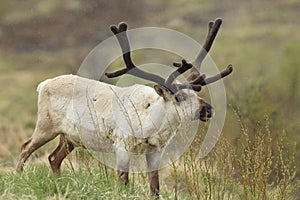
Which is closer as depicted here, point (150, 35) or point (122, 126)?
point (122, 126)

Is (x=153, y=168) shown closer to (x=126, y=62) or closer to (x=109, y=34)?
(x=126, y=62)

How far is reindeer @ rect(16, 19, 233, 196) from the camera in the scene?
6.33 m

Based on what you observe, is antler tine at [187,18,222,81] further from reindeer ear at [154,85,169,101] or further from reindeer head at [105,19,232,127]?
reindeer ear at [154,85,169,101]

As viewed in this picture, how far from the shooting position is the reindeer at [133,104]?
6.33 m

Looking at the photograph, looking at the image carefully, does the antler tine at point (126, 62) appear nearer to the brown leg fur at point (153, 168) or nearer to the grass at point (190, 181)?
the brown leg fur at point (153, 168)

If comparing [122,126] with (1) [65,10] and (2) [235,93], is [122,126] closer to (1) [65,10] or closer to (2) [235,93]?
(2) [235,93]

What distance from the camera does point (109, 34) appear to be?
37.4m

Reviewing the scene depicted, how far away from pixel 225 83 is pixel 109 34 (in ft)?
76.0

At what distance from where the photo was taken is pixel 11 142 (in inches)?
530

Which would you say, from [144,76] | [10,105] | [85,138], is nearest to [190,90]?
[144,76]

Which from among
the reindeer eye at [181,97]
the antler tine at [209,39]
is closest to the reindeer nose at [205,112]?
the reindeer eye at [181,97]

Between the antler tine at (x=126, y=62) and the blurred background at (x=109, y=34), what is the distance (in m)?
6.67

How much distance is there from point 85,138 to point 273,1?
112 ft

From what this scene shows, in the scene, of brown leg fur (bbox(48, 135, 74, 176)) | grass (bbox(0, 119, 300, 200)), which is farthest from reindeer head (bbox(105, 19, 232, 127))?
brown leg fur (bbox(48, 135, 74, 176))
